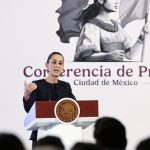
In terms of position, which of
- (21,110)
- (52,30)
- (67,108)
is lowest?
(21,110)

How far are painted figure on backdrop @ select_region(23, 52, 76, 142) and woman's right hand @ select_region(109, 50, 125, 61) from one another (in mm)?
536

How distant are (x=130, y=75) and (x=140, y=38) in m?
0.39

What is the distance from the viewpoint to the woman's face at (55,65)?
5484mm

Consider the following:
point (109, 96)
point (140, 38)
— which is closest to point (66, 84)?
point (109, 96)

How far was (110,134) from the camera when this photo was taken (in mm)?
2316

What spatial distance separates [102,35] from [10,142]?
4130 mm

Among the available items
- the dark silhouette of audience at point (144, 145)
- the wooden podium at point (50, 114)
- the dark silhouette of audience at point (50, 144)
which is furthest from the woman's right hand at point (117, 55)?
the dark silhouette of audience at point (144, 145)

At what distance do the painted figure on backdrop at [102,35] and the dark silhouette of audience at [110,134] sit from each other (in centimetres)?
345

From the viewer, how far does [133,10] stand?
19.3ft

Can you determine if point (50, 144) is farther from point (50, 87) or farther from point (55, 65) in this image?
point (55, 65)

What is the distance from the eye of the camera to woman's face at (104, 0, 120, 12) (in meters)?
5.86

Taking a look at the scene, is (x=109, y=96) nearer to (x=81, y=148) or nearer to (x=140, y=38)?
(x=140, y=38)

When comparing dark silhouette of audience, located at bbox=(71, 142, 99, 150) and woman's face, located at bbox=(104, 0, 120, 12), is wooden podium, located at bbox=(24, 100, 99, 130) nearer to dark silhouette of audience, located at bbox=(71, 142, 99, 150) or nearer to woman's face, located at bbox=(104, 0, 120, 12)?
dark silhouette of audience, located at bbox=(71, 142, 99, 150)

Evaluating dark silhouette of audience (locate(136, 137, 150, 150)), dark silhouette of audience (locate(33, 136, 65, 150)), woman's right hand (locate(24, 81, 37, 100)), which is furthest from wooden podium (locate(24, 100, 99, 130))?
woman's right hand (locate(24, 81, 37, 100))
